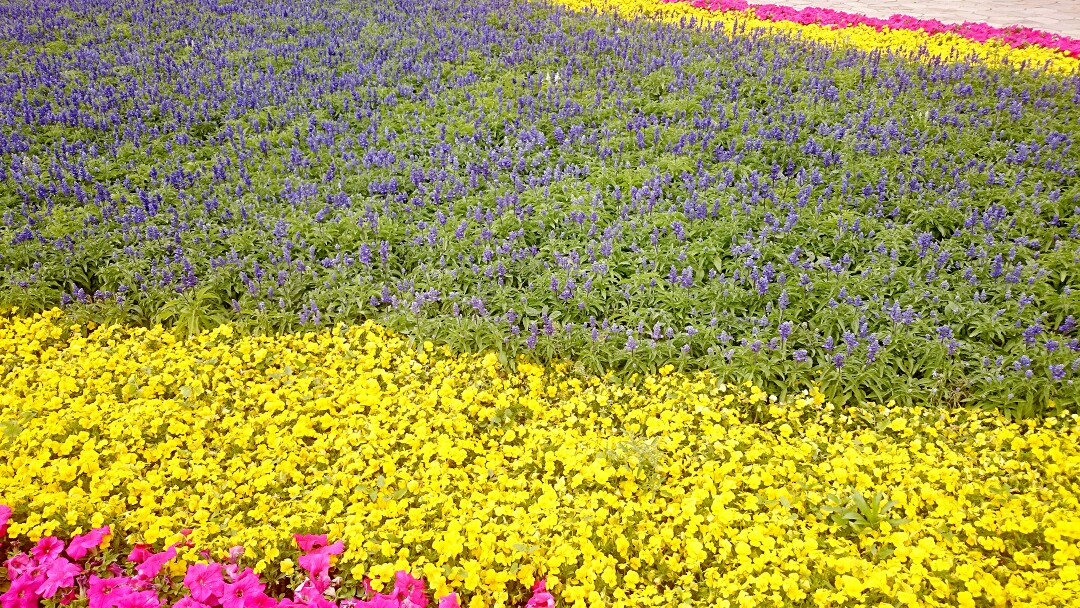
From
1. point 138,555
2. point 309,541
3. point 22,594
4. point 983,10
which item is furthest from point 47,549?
point 983,10

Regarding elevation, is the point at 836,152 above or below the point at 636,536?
above

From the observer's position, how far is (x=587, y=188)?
7.45 m

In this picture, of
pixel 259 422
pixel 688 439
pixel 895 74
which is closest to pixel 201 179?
pixel 259 422

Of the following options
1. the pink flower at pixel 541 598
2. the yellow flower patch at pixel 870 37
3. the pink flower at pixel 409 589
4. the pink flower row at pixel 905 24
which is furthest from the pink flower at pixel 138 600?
the pink flower row at pixel 905 24

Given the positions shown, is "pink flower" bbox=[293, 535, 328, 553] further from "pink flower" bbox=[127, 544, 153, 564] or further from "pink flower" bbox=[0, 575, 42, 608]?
"pink flower" bbox=[0, 575, 42, 608]

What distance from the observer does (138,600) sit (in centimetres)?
368

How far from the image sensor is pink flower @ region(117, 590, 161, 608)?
366cm

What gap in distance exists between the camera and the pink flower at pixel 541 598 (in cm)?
370

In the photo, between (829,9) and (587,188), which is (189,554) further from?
(829,9)

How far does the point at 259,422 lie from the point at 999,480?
470 centimetres

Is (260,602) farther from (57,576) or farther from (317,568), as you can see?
(57,576)

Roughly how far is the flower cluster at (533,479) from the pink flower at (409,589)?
2.0 inches

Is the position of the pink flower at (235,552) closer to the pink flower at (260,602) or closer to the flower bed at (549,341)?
the flower bed at (549,341)

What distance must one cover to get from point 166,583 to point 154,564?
0.12 m
